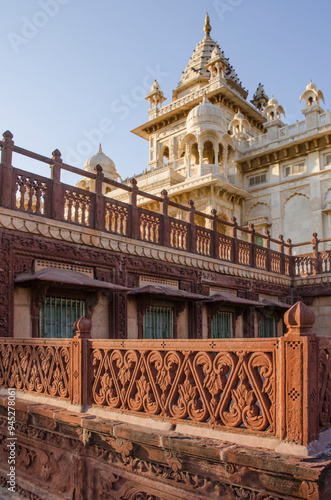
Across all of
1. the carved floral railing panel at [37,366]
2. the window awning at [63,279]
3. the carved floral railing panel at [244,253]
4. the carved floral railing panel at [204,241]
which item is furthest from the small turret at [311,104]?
the carved floral railing panel at [37,366]

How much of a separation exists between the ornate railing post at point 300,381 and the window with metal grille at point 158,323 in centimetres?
693

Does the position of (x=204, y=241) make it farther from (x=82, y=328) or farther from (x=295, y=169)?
(x=295, y=169)

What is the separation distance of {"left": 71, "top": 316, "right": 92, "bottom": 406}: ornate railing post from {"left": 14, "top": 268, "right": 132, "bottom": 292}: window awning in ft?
8.47

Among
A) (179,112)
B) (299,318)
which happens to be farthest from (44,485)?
(179,112)

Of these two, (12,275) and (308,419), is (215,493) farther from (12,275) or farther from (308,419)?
(12,275)

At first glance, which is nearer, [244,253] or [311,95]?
[244,253]

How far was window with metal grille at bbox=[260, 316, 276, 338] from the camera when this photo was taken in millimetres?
14343

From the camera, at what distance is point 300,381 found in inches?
113

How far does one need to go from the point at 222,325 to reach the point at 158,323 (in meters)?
2.90

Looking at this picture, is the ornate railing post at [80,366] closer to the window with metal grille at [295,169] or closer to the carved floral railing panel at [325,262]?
the carved floral railing panel at [325,262]

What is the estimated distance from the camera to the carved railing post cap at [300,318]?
114 inches

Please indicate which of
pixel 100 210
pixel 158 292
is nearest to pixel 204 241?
pixel 158 292

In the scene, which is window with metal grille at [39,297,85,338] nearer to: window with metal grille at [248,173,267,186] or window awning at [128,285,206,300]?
window awning at [128,285,206,300]

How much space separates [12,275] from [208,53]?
3548 centimetres
